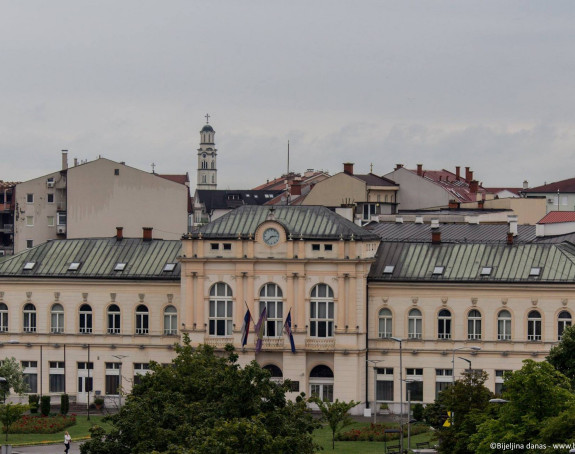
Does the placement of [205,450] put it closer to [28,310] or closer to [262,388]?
[262,388]

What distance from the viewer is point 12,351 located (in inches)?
5861

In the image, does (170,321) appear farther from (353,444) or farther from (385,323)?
(353,444)

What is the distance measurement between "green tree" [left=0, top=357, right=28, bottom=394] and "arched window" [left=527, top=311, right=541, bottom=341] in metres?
36.4

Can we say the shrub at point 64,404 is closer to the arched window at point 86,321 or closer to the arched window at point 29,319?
the arched window at point 86,321

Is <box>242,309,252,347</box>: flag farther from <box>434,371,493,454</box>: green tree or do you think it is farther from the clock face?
<box>434,371,493,454</box>: green tree

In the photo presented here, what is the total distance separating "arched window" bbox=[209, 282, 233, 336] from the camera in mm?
145125

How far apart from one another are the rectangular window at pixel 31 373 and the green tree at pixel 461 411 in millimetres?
36865

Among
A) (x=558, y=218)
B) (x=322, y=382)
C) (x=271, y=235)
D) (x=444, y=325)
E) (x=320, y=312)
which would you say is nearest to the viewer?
(x=444, y=325)

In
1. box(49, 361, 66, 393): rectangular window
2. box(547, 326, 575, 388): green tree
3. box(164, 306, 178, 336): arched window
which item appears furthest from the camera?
box(49, 361, 66, 393): rectangular window

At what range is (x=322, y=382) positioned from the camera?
473 feet

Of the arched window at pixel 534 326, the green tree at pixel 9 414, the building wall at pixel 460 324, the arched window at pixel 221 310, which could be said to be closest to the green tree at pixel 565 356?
the building wall at pixel 460 324

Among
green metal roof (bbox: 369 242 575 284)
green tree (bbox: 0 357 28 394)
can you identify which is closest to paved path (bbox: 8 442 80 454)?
green tree (bbox: 0 357 28 394)

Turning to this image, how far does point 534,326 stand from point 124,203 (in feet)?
173

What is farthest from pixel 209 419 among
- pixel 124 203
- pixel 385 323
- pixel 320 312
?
pixel 124 203
